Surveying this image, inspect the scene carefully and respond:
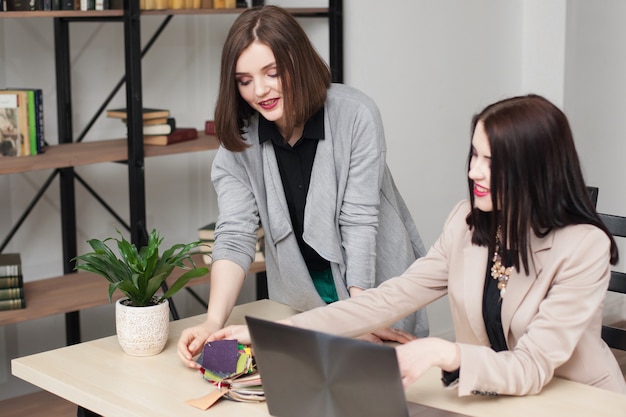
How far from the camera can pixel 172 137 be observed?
3.54 m

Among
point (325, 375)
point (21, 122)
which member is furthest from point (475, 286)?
point (21, 122)

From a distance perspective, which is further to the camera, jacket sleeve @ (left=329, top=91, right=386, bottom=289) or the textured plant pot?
jacket sleeve @ (left=329, top=91, right=386, bottom=289)

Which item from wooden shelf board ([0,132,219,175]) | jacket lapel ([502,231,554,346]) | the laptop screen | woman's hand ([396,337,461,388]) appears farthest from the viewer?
wooden shelf board ([0,132,219,175])

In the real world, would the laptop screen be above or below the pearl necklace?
below

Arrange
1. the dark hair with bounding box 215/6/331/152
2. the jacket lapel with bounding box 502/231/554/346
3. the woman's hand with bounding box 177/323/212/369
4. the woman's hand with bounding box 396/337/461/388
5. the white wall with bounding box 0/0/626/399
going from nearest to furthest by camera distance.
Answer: the woman's hand with bounding box 396/337/461/388 → the jacket lapel with bounding box 502/231/554/346 → the woman's hand with bounding box 177/323/212/369 → the dark hair with bounding box 215/6/331/152 → the white wall with bounding box 0/0/626/399

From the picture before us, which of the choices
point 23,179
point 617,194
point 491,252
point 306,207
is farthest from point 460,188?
point 491,252

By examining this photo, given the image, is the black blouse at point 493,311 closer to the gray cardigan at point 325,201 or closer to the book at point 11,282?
the gray cardigan at point 325,201

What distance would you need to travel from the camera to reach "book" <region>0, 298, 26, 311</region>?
3118 mm

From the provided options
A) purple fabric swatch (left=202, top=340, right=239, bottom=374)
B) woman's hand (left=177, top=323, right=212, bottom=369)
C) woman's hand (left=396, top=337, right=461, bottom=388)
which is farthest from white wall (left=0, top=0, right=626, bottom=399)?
woman's hand (left=396, top=337, right=461, bottom=388)

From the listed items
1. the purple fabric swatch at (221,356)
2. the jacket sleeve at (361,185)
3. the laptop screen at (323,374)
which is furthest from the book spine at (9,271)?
the laptop screen at (323,374)

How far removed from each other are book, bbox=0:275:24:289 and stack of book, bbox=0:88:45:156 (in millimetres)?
404

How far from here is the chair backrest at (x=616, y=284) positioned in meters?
2.15

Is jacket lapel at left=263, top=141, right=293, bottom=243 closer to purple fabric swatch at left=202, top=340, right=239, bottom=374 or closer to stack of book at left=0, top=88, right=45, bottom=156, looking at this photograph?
purple fabric swatch at left=202, top=340, right=239, bottom=374

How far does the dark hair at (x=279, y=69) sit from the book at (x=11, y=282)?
1.23 m
